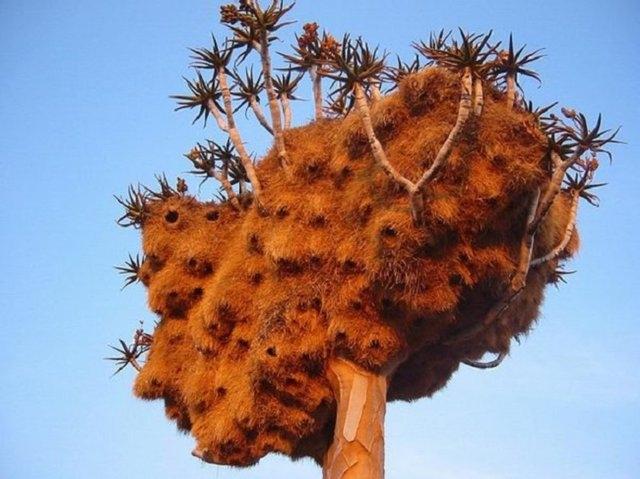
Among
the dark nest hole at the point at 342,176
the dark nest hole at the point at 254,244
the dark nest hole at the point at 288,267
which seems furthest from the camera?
the dark nest hole at the point at 254,244

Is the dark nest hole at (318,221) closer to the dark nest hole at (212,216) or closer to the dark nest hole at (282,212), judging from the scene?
the dark nest hole at (282,212)

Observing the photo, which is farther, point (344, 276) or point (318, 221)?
point (318, 221)

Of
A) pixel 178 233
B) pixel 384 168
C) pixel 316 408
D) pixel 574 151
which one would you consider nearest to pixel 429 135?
pixel 384 168

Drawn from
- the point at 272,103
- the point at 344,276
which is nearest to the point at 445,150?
the point at 344,276

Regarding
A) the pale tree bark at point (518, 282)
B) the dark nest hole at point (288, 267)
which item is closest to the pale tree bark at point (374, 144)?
the pale tree bark at point (518, 282)

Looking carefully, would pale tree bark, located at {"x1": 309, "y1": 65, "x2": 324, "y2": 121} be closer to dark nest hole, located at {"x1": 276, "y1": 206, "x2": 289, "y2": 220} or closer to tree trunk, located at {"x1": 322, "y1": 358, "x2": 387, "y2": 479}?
dark nest hole, located at {"x1": 276, "y1": 206, "x2": 289, "y2": 220}

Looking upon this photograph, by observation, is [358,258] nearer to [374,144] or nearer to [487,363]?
[374,144]

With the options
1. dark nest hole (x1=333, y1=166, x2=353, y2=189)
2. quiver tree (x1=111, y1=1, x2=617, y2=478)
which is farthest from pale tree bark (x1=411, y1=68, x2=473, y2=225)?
dark nest hole (x1=333, y1=166, x2=353, y2=189)
